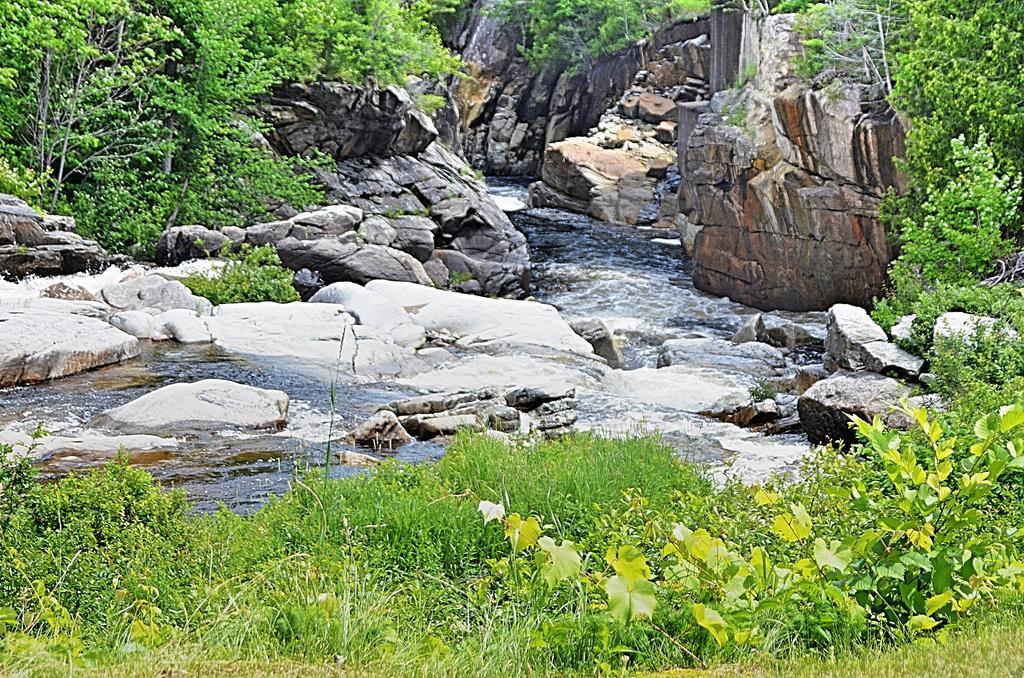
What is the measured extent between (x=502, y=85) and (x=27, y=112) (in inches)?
1044

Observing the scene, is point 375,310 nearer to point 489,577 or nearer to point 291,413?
point 291,413

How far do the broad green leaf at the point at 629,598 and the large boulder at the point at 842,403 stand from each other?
6.89m

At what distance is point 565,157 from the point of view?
33.2 m

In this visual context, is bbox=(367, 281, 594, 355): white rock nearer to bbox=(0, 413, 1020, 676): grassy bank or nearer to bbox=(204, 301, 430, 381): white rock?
A: bbox=(204, 301, 430, 381): white rock

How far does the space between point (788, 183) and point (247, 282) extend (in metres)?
11.0

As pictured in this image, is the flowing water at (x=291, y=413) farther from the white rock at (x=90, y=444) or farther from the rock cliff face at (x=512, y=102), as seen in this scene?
the rock cliff face at (x=512, y=102)

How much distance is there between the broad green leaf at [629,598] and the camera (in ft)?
10.2

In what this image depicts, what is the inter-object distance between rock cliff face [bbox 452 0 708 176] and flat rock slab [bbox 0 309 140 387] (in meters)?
30.3

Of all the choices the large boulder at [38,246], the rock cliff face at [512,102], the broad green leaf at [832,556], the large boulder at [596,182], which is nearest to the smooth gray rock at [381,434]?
the broad green leaf at [832,556]

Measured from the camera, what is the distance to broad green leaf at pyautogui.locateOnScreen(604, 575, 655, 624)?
3096 millimetres

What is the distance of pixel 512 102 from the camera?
4325cm

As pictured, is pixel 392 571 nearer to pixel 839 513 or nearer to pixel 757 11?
pixel 839 513

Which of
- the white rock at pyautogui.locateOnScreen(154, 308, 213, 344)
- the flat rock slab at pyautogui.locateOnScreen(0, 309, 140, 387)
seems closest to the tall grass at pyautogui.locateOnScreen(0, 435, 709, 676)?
the flat rock slab at pyautogui.locateOnScreen(0, 309, 140, 387)

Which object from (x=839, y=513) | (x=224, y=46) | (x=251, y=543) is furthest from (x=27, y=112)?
(x=839, y=513)
